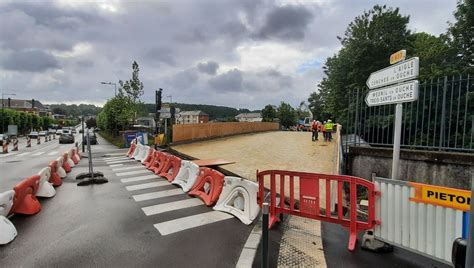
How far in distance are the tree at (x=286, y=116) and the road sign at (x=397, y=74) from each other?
7391 cm

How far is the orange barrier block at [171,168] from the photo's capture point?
915 centimetres

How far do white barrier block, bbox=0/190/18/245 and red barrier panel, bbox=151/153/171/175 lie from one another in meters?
5.33

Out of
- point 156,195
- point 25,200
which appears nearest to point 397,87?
point 156,195

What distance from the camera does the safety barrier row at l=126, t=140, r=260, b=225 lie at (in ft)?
18.5

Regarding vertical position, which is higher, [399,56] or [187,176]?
[399,56]

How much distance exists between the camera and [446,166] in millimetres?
5871

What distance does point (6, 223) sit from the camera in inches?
184

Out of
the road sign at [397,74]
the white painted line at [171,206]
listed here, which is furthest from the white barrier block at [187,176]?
the road sign at [397,74]

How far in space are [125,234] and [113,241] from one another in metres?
0.31

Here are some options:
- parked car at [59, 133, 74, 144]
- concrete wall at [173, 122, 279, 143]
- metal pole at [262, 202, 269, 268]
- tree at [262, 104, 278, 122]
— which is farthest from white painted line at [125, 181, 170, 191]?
tree at [262, 104, 278, 122]

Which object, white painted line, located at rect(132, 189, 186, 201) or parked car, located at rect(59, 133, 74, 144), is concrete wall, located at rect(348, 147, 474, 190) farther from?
parked car, located at rect(59, 133, 74, 144)

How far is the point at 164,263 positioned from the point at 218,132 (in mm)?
22230

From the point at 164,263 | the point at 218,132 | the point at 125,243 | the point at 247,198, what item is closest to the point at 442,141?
the point at 247,198

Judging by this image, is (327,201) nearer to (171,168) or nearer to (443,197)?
(443,197)
